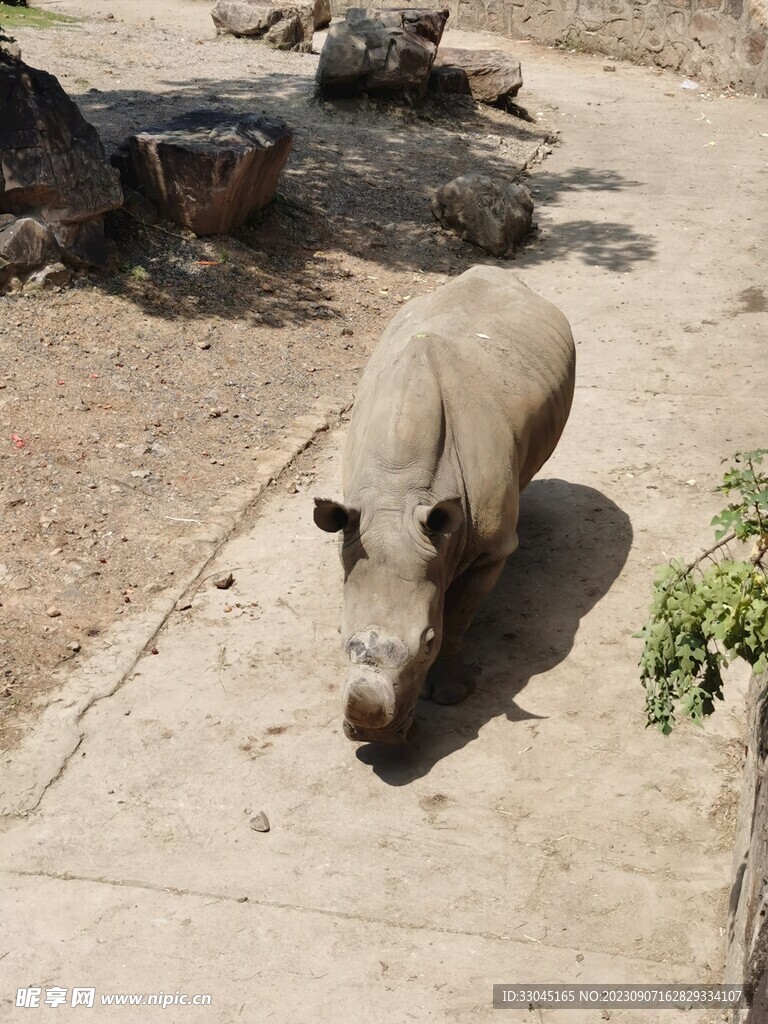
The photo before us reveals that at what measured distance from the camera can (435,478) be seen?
19.8ft

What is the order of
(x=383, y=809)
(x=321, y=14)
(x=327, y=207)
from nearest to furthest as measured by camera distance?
(x=383, y=809) < (x=327, y=207) < (x=321, y=14)

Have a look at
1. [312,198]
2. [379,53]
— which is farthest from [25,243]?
[379,53]

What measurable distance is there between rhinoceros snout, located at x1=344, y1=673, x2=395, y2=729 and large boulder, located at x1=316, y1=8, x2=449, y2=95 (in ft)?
41.6

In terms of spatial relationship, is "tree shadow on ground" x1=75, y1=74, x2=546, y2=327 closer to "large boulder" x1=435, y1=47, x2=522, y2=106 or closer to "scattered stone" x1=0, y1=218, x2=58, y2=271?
"large boulder" x1=435, y1=47, x2=522, y2=106

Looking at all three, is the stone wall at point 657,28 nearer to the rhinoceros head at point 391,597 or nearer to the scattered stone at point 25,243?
the scattered stone at point 25,243

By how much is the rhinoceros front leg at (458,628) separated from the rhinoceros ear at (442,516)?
0.73 metres

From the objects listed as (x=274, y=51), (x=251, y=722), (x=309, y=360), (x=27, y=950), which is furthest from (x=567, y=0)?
(x=27, y=950)

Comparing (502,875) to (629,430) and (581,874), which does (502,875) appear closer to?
(581,874)

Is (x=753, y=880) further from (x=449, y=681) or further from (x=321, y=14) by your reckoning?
(x=321, y=14)

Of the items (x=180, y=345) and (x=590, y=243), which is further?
(x=590, y=243)

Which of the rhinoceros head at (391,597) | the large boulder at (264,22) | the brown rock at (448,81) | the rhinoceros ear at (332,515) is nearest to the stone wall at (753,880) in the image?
the rhinoceros head at (391,597)

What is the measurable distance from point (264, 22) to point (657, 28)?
6.49 m

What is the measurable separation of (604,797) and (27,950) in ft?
9.00

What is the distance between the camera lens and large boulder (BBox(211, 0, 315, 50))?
65.4 feet
